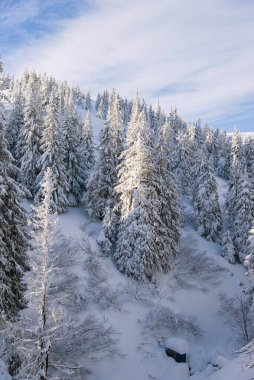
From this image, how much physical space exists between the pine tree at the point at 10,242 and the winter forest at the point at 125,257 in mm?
69

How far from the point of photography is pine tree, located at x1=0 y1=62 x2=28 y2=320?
22.1 meters

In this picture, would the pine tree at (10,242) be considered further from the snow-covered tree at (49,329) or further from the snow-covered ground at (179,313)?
the snow-covered ground at (179,313)

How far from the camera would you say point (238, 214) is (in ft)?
163

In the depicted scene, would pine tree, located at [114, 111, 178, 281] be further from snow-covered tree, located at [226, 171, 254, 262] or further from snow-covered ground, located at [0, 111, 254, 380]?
snow-covered tree, located at [226, 171, 254, 262]

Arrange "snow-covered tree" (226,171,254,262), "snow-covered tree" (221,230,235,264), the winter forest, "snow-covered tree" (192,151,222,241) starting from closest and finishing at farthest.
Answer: the winter forest < "snow-covered tree" (226,171,254,262) < "snow-covered tree" (221,230,235,264) < "snow-covered tree" (192,151,222,241)

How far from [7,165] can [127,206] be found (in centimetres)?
2012

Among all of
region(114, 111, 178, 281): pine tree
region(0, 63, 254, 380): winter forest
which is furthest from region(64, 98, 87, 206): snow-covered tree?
region(114, 111, 178, 281): pine tree

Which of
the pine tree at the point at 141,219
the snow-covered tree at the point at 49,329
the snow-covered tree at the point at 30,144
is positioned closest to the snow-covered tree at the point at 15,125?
the snow-covered tree at the point at 30,144

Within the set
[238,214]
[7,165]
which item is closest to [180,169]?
[238,214]

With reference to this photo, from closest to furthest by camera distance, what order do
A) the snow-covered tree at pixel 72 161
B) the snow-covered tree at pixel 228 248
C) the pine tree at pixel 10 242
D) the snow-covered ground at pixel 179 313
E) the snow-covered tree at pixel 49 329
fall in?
the snow-covered tree at pixel 49 329 < the pine tree at pixel 10 242 < the snow-covered ground at pixel 179 313 < the snow-covered tree at pixel 228 248 < the snow-covered tree at pixel 72 161

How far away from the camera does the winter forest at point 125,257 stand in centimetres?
2536

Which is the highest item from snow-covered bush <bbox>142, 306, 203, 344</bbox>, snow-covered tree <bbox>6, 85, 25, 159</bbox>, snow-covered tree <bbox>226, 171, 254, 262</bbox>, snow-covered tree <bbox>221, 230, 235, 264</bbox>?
snow-covered tree <bbox>6, 85, 25, 159</bbox>

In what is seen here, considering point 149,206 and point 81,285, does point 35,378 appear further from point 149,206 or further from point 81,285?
point 149,206

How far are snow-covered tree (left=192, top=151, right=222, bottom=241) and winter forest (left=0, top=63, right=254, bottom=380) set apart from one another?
0.16 metres
